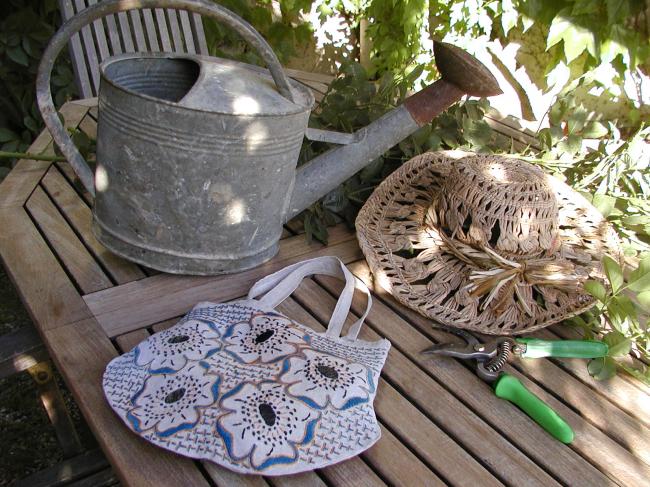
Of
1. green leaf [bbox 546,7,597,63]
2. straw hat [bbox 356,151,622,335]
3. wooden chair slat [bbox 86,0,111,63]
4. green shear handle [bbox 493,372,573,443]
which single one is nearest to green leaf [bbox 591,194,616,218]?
straw hat [bbox 356,151,622,335]

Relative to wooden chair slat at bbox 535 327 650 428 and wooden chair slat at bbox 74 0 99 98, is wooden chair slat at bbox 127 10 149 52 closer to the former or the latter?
wooden chair slat at bbox 74 0 99 98

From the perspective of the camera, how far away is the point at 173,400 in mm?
835

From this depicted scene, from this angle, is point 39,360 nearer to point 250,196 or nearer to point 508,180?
point 250,196

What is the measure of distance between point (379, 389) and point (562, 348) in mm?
323

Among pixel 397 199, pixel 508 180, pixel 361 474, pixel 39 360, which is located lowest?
pixel 39 360

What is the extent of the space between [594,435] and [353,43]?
2280mm

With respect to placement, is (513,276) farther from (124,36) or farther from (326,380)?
(124,36)

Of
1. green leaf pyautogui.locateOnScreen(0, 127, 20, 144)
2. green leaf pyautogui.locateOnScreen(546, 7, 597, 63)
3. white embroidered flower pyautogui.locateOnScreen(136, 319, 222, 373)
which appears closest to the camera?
white embroidered flower pyautogui.locateOnScreen(136, 319, 222, 373)

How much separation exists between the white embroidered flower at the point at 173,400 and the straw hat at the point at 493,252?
1.35ft

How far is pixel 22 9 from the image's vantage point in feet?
7.30

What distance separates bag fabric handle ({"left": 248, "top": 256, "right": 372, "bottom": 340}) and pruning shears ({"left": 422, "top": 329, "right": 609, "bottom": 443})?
0.15m

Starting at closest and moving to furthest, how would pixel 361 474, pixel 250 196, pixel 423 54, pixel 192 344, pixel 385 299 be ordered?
pixel 361 474, pixel 192 344, pixel 250 196, pixel 385 299, pixel 423 54

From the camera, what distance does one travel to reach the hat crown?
1090 mm

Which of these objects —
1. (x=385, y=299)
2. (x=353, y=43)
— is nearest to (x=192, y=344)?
(x=385, y=299)
